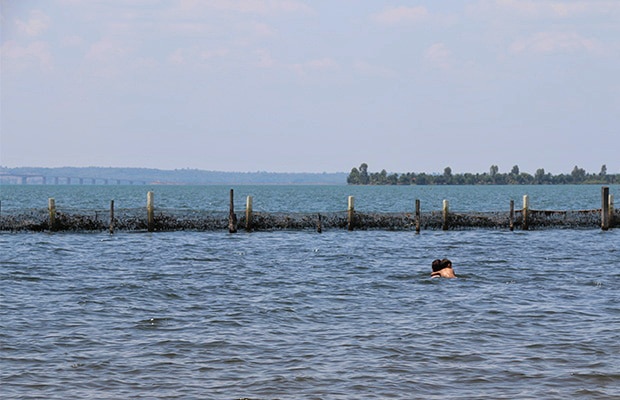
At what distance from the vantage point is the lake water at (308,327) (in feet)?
41.2

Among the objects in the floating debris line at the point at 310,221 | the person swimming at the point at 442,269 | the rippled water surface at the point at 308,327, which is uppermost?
the floating debris line at the point at 310,221

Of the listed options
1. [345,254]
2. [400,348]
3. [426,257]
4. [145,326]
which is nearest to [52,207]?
[345,254]

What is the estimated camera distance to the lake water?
1255cm

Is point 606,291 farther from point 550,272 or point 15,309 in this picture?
point 15,309

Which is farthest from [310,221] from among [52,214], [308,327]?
[308,327]

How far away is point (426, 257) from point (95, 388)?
22.5 meters

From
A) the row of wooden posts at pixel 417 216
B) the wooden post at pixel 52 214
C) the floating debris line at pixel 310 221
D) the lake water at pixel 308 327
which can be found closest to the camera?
the lake water at pixel 308 327

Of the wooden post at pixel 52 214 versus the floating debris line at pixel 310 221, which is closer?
the wooden post at pixel 52 214

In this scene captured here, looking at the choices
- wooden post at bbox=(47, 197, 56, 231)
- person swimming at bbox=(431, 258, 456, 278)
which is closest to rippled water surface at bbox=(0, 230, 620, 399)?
person swimming at bbox=(431, 258, 456, 278)

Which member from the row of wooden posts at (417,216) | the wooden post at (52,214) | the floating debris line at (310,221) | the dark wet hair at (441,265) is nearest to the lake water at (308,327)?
the dark wet hair at (441,265)

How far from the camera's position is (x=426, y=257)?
33.4m

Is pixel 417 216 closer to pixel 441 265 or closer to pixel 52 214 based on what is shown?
pixel 52 214

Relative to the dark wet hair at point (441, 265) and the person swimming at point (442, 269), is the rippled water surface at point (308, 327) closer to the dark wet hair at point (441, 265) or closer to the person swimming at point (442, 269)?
the person swimming at point (442, 269)

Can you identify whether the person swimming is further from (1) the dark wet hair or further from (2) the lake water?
(2) the lake water
